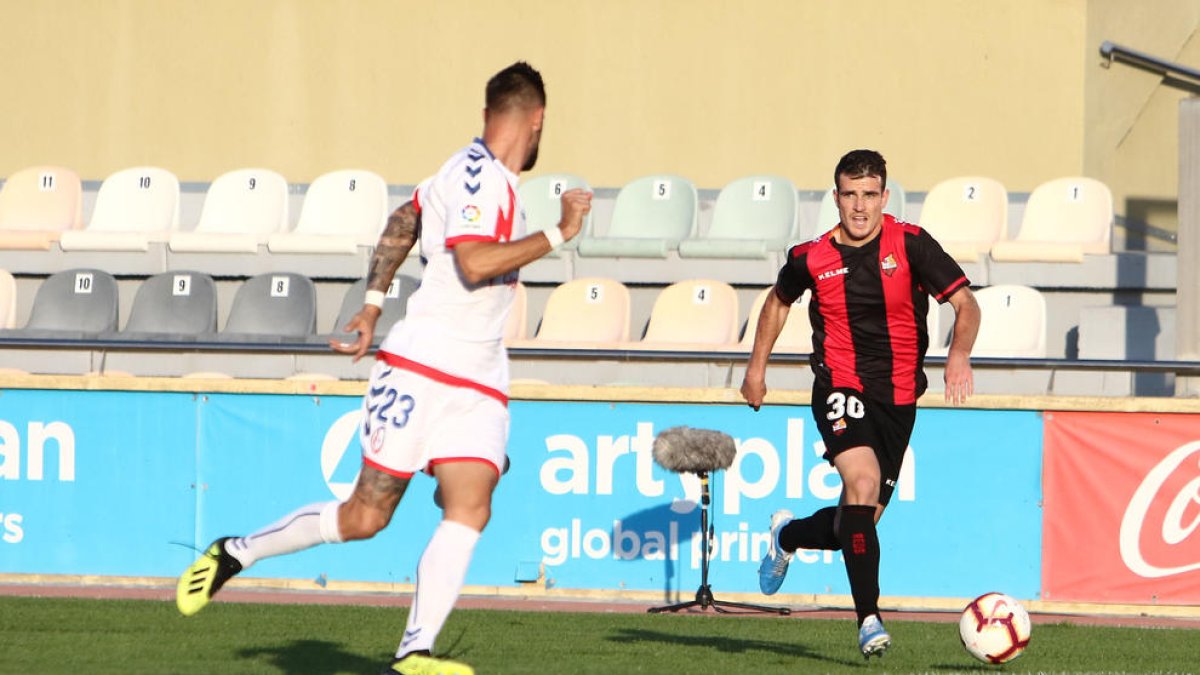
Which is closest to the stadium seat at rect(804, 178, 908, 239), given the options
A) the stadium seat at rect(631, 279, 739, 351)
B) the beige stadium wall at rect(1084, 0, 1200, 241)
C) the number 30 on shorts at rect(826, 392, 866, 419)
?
the stadium seat at rect(631, 279, 739, 351)

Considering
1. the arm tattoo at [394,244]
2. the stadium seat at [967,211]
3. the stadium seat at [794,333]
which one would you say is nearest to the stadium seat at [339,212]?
the stadium seat at [794,333]

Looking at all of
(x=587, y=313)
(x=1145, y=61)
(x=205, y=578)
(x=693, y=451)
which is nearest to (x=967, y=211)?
(x=1145, y=61)

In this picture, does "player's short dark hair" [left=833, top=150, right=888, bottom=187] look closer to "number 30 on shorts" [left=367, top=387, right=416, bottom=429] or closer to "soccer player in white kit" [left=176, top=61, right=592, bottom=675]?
"soccer player in white kit" [left=176, top=61, right=592, bottom=675]

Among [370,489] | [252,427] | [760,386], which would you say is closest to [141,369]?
[252,427]

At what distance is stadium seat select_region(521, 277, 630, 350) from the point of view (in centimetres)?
1312

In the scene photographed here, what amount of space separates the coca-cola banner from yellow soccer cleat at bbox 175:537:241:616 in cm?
551

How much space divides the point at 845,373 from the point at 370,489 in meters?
2.47

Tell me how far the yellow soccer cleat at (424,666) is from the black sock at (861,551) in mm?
2044

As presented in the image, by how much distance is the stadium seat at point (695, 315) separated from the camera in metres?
12.9

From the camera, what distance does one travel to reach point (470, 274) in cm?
561

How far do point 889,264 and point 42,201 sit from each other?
34.9 feet

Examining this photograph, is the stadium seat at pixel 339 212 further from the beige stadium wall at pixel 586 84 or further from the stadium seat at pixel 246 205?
the beige stadium wall at pixel 586 84

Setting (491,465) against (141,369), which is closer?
(491,465)

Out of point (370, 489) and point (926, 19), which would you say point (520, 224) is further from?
point (926, 19)
